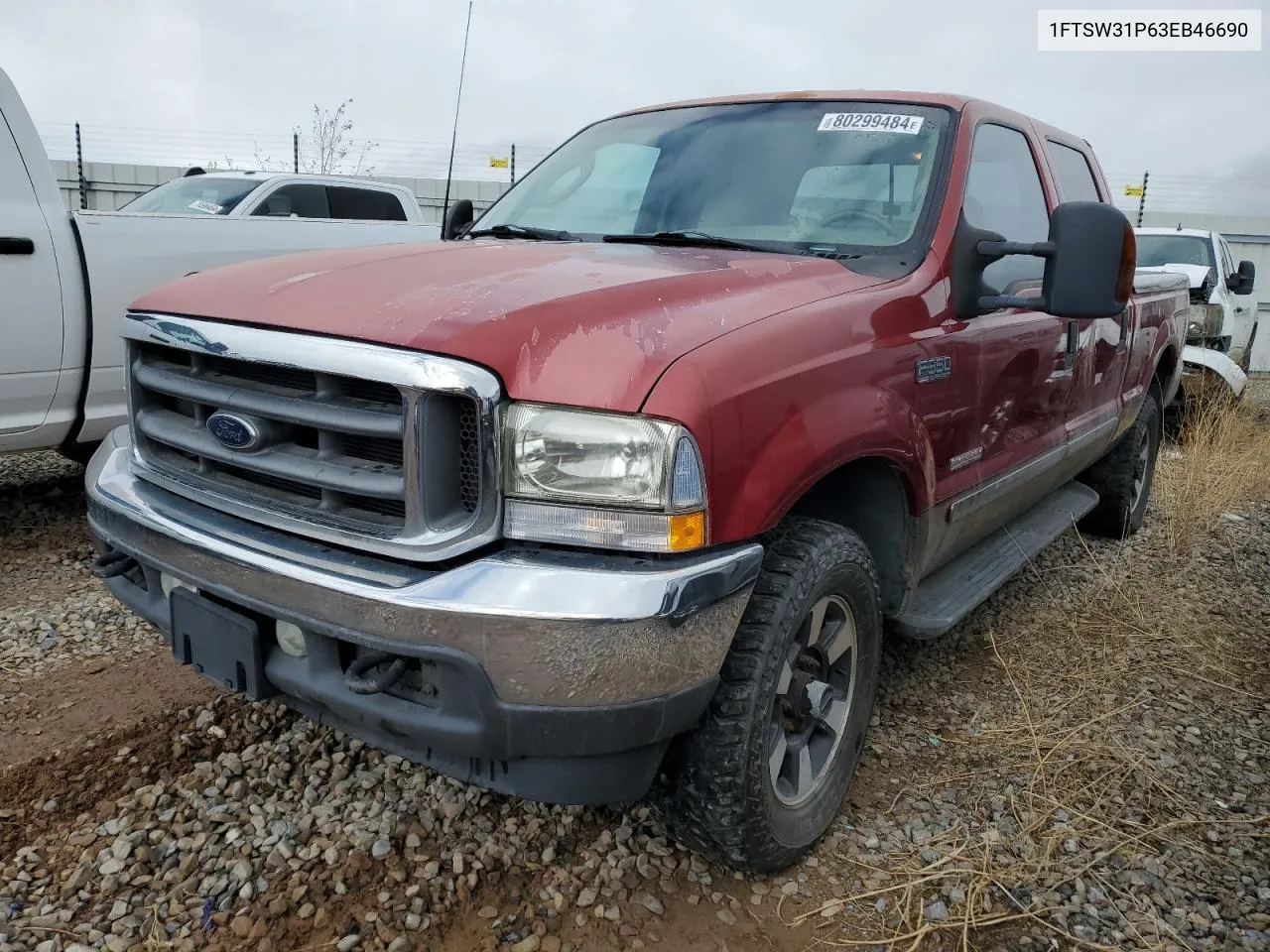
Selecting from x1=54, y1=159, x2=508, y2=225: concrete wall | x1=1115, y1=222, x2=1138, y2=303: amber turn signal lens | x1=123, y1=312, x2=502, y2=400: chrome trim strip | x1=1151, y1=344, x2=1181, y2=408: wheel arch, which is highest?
x1=54, y1=159, x2=508, y2=225: concrete wall

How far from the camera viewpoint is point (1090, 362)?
378 centimetres

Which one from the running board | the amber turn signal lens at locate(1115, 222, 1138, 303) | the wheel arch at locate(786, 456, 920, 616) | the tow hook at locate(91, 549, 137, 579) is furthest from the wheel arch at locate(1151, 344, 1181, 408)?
the tow hook at locate(91, 549, 137, 579)

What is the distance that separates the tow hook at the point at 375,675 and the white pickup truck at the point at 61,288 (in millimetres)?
2778

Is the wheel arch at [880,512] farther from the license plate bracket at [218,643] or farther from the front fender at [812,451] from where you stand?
the license plate bracket at [218,643]

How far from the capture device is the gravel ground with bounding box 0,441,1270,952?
2.16 meters

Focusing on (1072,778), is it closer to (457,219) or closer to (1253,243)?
(457,219)

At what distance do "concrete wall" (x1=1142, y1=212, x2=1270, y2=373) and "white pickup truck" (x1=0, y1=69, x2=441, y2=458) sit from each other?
45.6 feet

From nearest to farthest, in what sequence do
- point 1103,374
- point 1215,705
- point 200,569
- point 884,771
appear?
point 200,569
point 884,771
point 1215,705
point 1103,374

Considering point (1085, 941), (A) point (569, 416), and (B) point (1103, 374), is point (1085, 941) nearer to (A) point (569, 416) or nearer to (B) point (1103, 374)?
(A) point (569, 416)

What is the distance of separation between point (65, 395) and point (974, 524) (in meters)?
3.82

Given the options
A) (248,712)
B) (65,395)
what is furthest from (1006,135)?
(65,395)

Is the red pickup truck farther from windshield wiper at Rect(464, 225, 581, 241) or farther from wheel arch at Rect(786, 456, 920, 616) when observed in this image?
windshield wiper at Rect(464, 225, 581, 241)

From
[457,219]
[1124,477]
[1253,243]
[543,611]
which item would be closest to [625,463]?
[543,611]

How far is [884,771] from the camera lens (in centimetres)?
284
